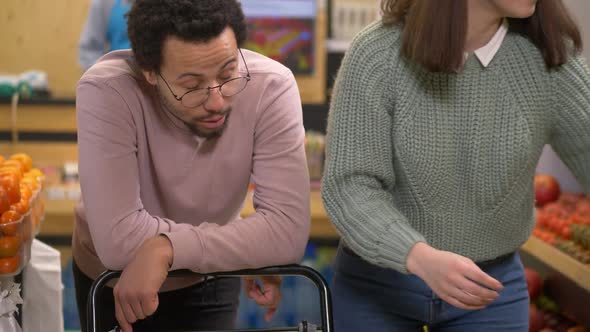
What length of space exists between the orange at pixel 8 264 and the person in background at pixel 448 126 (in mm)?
810

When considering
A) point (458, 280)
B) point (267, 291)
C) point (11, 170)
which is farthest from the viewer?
point (11, 170)

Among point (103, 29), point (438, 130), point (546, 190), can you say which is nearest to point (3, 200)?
point (438, 130)

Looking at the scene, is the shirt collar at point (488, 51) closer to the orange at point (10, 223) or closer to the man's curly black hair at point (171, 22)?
the man's curly black hair at point (171, 22)

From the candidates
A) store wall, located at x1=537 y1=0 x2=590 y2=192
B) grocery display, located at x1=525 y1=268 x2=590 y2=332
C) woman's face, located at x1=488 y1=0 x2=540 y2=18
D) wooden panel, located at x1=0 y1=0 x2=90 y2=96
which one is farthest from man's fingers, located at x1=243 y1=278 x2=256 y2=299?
wooden panel, located at x1=0 y1=0 x2=90 y2=96

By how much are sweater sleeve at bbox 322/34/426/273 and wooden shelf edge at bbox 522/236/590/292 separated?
1.50 m

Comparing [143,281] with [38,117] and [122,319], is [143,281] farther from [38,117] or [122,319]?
[38,117]

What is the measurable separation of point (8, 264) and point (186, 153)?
0.54m

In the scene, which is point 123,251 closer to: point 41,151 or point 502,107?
point 502,107

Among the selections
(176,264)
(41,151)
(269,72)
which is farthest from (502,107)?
(41,151)

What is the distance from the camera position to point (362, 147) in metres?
1.80

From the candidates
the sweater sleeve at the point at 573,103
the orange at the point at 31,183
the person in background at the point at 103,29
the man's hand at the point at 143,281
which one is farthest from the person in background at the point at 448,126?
the person in background at the point at 103,29

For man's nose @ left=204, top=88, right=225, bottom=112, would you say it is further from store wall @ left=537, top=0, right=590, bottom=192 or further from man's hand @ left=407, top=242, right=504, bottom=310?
store wall @ left=537, top=0, right=590, bottom=192

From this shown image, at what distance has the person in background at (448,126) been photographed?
5.84 feet

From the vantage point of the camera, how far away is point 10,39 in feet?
19.3
